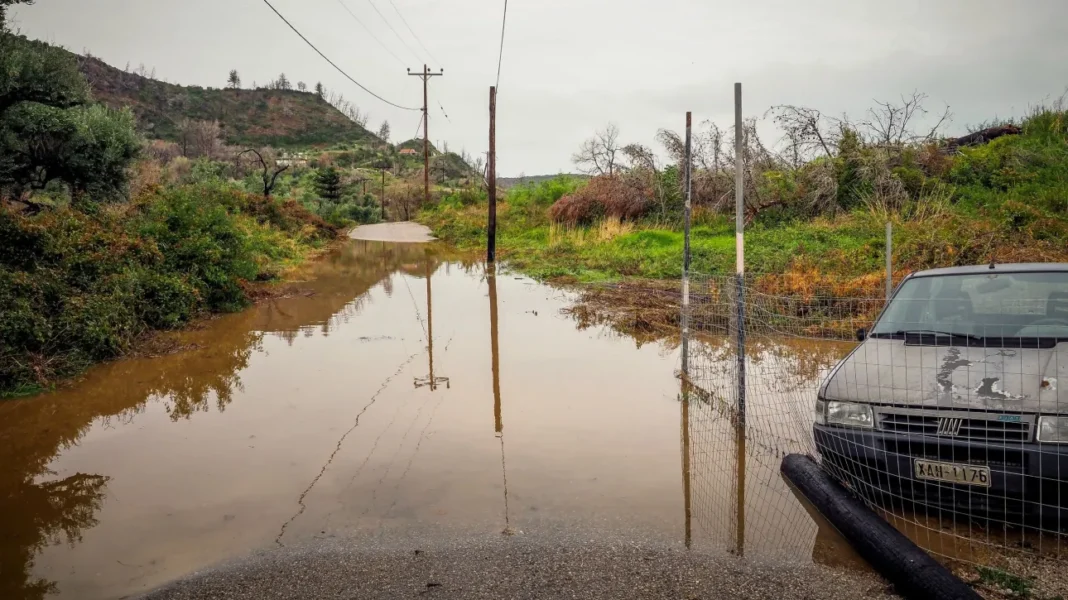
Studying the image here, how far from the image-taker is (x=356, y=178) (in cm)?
6325

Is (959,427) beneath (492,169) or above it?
beneath

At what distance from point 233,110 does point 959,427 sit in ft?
318

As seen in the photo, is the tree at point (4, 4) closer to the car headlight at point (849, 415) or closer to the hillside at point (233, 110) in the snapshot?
the car headlight at point (849, 415)

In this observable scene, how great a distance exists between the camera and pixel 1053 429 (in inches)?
157

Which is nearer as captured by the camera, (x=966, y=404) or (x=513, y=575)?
(x=513, y=575)

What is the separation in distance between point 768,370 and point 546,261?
14351 millimetres

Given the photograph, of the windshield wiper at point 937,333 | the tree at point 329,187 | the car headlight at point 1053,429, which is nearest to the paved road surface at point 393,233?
the tree at point 329,187

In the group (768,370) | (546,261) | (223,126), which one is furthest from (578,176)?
(223,126)

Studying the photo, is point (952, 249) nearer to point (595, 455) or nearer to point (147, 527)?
point (595, 455)

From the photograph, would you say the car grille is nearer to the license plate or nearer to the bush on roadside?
the license plate

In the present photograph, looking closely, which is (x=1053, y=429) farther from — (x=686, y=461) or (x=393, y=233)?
(x=393, y=233)

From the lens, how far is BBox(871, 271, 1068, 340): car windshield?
5.27m

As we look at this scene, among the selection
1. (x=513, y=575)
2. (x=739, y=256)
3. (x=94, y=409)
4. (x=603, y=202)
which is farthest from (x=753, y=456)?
(x=603, y=202)

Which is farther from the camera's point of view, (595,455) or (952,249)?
(952,249)
